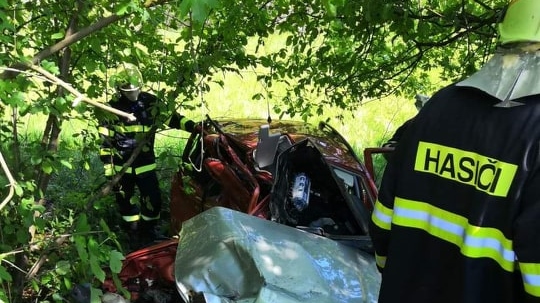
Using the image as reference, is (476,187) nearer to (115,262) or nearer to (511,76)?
(511,76)

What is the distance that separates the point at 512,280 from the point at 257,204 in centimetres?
194

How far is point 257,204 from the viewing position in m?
3.37

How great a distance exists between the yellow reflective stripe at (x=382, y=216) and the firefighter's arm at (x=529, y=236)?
1.61ft

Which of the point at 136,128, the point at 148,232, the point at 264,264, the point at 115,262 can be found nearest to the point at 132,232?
the point at 148,232

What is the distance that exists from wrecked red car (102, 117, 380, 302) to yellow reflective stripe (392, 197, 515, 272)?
2.87ft

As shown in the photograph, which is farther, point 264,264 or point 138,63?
point 138,63

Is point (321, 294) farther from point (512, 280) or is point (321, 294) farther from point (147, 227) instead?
point (147, 227)

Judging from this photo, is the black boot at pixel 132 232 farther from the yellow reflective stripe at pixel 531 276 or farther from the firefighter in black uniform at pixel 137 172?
the yellow reflective stripe at pixel 531 276

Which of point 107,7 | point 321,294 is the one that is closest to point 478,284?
point 321,294

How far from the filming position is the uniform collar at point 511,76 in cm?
153

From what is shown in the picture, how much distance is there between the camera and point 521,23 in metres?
1.59

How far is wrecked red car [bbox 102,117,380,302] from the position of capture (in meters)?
2.62

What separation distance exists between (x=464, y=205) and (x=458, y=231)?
82 mm

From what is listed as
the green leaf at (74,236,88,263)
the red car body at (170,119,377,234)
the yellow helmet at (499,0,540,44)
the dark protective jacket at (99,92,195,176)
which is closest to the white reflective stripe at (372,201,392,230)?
the yellow helmet at (499,0,540,44)
